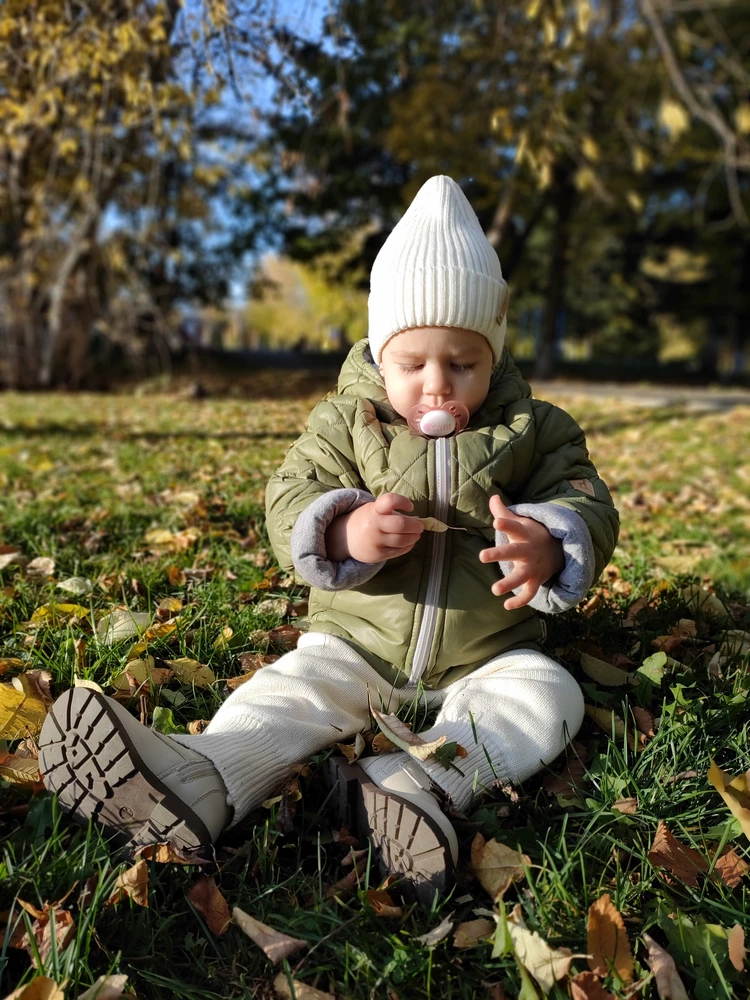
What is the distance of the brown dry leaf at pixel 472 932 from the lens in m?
1.39

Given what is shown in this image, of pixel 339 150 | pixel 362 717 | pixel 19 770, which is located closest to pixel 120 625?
pixel 19 770

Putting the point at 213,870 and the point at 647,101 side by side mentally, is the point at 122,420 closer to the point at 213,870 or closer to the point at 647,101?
the point at 213,870

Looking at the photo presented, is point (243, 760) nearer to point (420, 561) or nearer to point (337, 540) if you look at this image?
point (337, 540)

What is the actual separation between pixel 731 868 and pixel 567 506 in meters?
0.82

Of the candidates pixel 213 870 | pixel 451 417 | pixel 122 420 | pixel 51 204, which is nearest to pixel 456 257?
pixel 451 417

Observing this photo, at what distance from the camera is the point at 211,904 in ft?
4.78

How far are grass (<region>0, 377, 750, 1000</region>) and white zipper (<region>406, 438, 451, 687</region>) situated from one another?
14.6 inches

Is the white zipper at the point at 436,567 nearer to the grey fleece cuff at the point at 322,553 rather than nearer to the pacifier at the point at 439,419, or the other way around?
the pacifier at the point at 439,419

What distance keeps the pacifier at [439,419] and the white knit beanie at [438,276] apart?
0.20 metres

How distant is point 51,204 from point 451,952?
14740 millimetres

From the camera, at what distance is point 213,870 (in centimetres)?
154

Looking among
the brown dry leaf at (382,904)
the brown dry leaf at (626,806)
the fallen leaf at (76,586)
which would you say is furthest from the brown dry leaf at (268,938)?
the fallen leaf at (76,586)

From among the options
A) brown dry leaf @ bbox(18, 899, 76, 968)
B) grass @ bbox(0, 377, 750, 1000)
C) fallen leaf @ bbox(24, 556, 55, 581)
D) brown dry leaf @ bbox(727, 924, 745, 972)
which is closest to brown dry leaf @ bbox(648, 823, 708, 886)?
grass @ bbox(0, 377, 750, 1000)

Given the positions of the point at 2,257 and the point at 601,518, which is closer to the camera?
the point at 601,518
